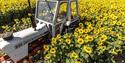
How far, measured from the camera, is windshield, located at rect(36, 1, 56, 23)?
6.42 m

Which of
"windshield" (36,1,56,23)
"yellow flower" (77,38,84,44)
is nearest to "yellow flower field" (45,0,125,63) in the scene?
"yellow flower" (77,38,84,44)

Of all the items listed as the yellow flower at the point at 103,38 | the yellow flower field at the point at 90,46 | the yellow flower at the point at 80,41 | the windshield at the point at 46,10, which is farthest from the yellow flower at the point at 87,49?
the windshield at the point at 46,10

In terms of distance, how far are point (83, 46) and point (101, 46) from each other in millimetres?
391

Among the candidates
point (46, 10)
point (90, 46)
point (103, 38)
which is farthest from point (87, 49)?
point (46, 10)

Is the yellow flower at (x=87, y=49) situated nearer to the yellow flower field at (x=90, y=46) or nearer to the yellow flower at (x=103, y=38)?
the yellow flower field at (x=90, y=46)

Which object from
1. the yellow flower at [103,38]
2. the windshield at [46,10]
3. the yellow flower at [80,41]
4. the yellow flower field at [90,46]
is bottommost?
the yellow flower field at [90,46]

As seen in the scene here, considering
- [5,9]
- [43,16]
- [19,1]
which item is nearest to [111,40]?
[43,16]

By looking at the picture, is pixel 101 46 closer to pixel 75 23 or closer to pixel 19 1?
pixel 75 23

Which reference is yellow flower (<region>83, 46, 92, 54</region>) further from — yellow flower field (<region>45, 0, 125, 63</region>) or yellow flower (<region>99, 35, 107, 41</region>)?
yellow flower (<region>99, 35, 107, 41</region>)

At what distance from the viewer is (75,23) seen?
7.31 m

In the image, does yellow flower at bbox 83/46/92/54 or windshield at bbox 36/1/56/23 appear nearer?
yellow flower at bbox 83/46/92/54

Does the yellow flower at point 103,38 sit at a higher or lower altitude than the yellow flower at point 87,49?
higher

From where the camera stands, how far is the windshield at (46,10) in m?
6.42

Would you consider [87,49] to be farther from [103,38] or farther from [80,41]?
[103,38]
